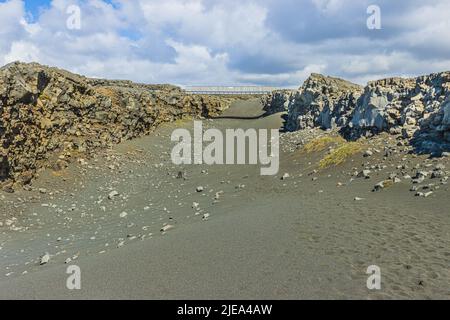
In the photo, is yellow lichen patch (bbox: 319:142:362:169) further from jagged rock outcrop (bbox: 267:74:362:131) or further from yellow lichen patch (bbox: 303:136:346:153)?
jagged rock outcrop (bbox: 267:74:362:131)

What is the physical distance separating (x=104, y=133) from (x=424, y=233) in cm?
3109

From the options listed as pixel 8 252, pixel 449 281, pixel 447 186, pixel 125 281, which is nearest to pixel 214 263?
pixel 125 281

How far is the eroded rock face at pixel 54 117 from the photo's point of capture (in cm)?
2694

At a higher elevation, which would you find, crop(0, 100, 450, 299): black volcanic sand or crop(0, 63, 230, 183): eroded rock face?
crop(0, 63, 230, 183): eroded rock face

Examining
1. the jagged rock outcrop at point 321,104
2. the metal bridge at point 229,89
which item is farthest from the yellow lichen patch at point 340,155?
the metal bridge at point 229,89

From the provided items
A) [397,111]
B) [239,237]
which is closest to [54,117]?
[239,237]

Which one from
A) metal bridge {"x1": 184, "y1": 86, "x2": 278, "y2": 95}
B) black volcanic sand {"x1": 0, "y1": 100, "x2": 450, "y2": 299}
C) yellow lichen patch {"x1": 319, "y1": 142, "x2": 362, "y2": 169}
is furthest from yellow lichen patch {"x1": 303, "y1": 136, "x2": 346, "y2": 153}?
metal bridge {"x1": 184, "y1": 86, "x2": 278, "y2": 95}

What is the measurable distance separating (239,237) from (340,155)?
1210 cm

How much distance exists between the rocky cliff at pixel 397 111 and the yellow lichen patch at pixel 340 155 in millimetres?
2474

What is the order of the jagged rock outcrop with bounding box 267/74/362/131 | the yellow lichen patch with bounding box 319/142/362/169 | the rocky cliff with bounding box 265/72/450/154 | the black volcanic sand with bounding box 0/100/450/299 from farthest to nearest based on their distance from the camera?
the jagged rock outcrop with bounding box 267/74/362/131
the yellow lichen patch with bounding box 319/142/362/169
the rocky cliff with bounding box 265/72/450/154
the black volcanic sand with bounding box 0/100/450/299

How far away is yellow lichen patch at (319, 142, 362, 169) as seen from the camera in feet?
75.7

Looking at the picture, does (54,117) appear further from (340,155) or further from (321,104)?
(321,104)

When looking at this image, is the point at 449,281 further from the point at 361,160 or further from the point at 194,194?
the point at 194,194

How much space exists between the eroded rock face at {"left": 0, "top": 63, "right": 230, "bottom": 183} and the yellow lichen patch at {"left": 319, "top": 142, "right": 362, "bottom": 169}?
20.4m
